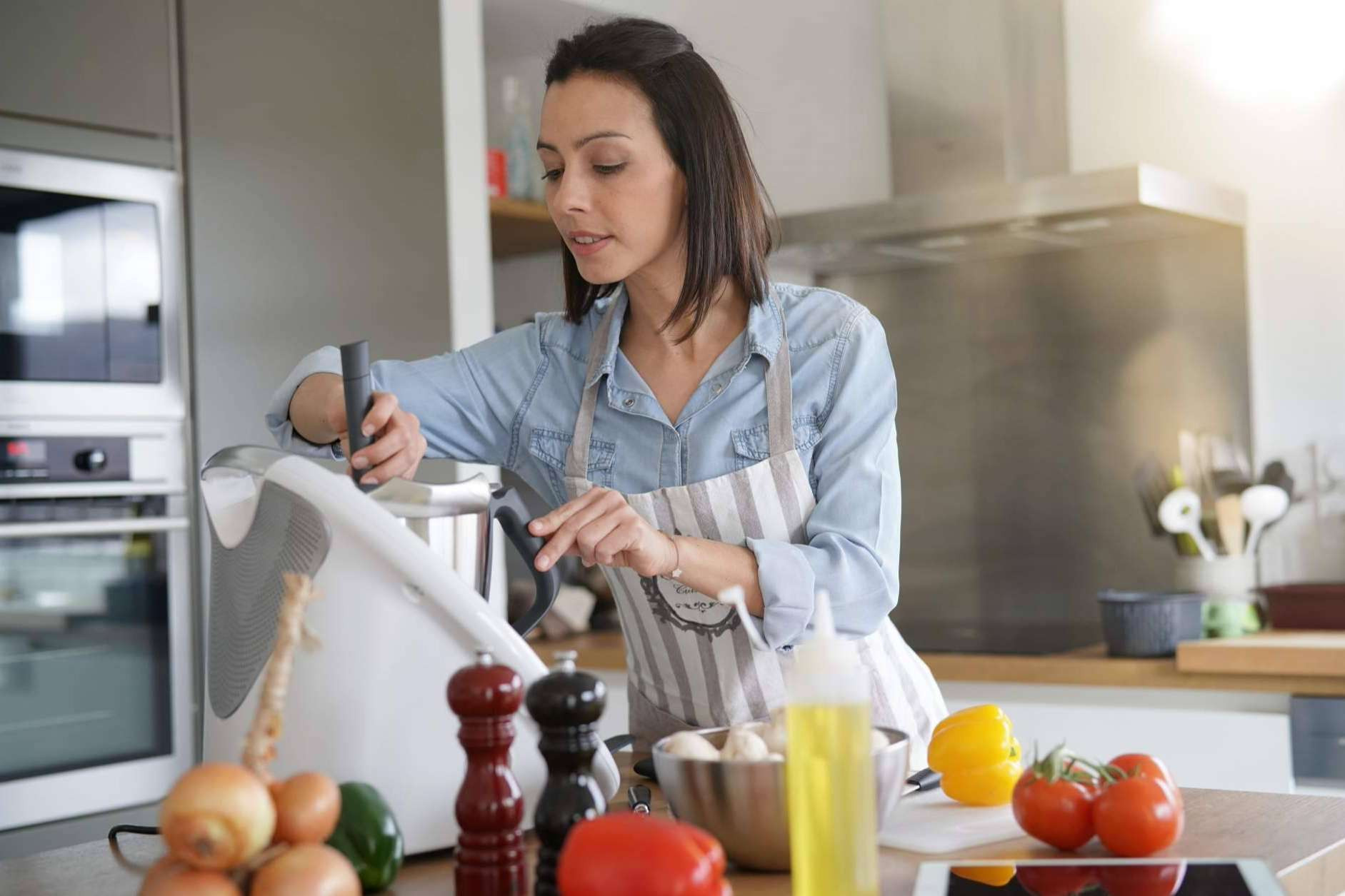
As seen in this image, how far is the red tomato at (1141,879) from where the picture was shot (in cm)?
83

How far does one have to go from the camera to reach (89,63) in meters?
2.15

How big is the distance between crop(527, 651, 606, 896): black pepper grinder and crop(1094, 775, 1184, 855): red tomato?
336mm

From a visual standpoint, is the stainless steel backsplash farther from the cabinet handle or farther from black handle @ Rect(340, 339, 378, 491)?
black handle @ Rect(340, 339, 378, 491)

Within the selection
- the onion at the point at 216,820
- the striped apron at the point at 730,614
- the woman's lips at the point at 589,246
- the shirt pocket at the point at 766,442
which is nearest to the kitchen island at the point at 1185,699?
the striped apron at the point at 730,614

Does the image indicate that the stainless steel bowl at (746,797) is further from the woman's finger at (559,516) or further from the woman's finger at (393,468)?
the woman's finger at (393,468)

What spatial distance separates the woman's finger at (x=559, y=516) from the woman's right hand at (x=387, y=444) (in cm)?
13

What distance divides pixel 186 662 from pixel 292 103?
97 centimetres

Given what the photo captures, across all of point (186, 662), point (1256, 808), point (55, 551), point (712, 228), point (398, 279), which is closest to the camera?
point (1256, 808)

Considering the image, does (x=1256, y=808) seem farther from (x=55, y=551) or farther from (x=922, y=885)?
(x=55, y=551)

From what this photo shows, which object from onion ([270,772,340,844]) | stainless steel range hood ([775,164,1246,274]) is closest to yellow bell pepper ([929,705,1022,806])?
onion ([270,772,340,844])

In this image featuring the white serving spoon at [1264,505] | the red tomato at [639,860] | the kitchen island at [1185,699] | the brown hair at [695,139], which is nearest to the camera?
the red tomato at [639,860]

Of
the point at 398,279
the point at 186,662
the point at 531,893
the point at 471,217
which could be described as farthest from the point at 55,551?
the point at 531,893

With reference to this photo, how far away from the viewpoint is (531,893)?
0.86 meters

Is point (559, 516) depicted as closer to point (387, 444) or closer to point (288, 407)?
point (387, 444)
